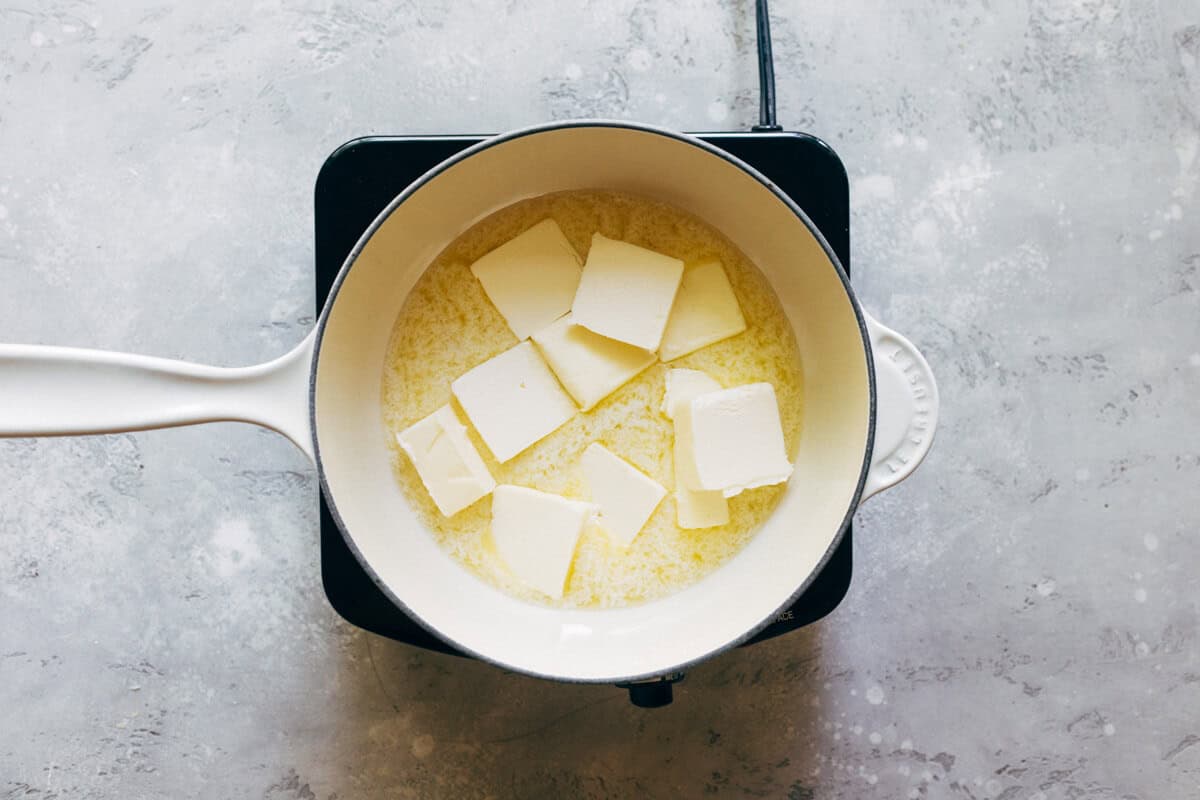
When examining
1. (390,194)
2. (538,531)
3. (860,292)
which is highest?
(390,194)

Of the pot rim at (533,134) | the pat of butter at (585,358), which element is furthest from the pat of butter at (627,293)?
the pot rim at (533,134)

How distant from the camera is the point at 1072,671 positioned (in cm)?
89

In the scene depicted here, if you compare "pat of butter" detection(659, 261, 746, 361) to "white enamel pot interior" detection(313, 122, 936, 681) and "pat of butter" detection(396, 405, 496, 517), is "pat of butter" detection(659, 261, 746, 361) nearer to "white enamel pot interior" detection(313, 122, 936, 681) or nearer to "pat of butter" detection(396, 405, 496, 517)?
"white enamel pot interior" detection(313, 122, 936, 681)

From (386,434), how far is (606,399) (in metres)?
0.18

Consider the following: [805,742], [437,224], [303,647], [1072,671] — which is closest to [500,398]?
[437,224]

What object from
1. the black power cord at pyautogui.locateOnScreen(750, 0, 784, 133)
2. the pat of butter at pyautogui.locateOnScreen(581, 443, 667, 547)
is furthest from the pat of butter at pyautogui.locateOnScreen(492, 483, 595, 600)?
the black power cord at pyautogui.locateOnScreen(750, 0, 784, 133)

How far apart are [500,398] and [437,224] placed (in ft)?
0.48

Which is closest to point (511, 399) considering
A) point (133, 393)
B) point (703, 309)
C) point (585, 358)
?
point (585, 358)

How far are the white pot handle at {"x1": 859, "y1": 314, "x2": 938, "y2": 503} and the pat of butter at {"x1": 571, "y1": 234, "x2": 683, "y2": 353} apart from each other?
0.54 ft

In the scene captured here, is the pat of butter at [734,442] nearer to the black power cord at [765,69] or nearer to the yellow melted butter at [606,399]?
the yellow melted butter at [606,399]

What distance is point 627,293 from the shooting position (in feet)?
2.45

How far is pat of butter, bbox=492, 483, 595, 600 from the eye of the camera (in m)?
0.75

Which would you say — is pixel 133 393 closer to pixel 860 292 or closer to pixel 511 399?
pixel 511 399

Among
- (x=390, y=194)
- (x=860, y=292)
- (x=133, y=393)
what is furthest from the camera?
(x=860, y=292)
